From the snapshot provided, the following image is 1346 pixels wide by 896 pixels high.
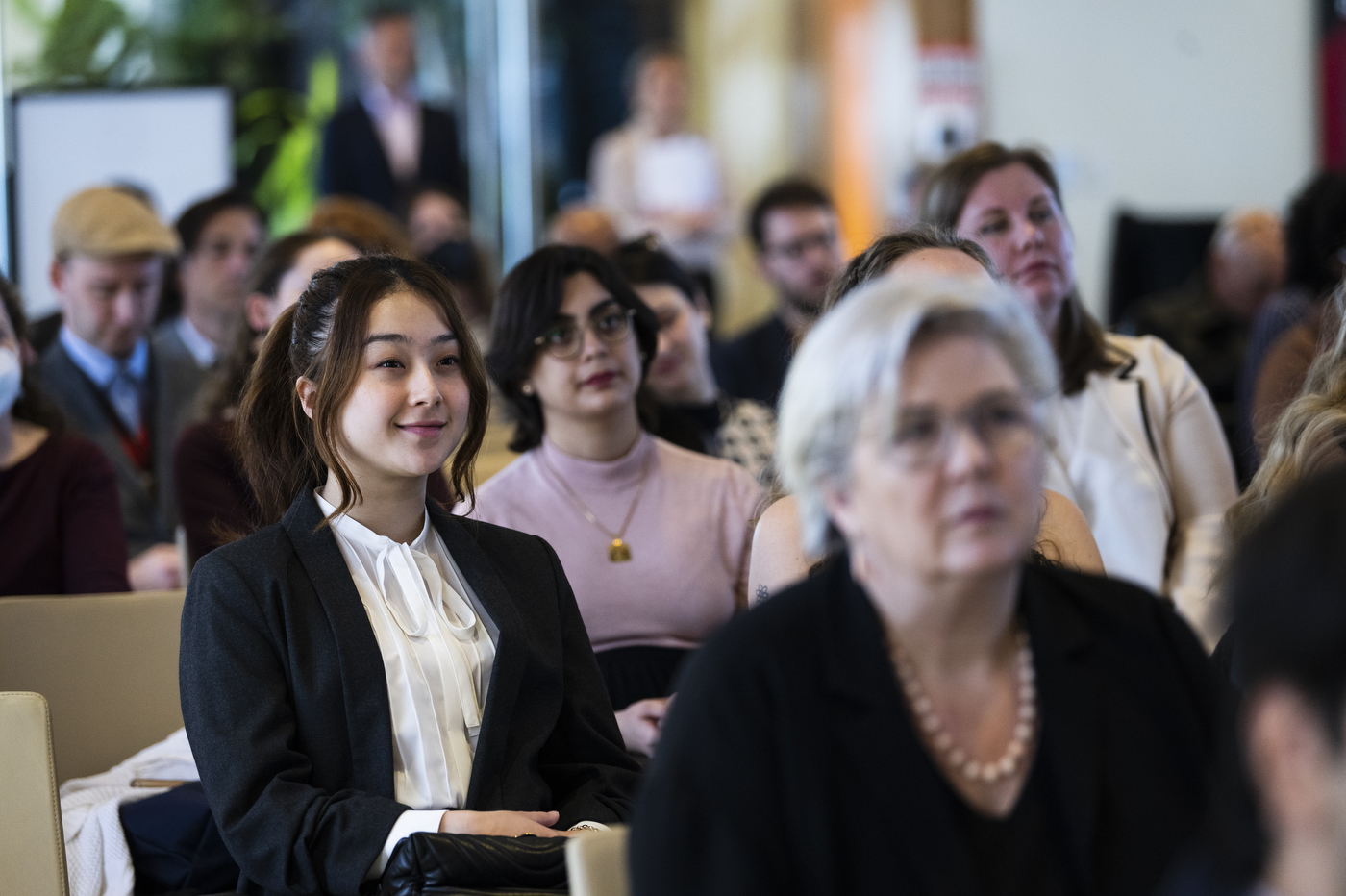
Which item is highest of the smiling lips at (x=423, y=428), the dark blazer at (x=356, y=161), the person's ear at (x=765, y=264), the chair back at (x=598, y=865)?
the dark blazer at (x=356, y=161)

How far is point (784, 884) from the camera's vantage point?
129 centimetres

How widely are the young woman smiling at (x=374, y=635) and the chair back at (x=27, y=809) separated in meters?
0.20

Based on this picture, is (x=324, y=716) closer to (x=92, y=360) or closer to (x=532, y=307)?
(x=532, y=307)

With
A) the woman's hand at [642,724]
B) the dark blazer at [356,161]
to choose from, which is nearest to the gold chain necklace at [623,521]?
the woman's hand at [642,724]

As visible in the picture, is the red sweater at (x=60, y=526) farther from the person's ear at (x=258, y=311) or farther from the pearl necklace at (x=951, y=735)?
the pearl necklace at (x=951, y=735)

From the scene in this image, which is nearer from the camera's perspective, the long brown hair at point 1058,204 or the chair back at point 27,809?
the chair back at point 27,809

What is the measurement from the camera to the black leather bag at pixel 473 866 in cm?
181

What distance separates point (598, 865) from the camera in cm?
150

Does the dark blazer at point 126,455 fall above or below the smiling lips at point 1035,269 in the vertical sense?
below

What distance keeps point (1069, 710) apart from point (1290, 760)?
404mm

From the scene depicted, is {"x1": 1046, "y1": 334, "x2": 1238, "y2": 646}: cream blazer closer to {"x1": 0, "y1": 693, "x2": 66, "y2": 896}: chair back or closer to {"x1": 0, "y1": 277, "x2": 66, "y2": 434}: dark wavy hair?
{"x1": 0, "y1": 693, "x2": 66, "y2": 896}: chair back

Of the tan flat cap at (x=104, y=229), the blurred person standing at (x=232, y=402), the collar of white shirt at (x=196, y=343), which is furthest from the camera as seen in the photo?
the collar of white shirt at (x=196, y=343)

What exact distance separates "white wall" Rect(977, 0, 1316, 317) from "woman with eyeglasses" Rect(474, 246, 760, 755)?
5.52 m

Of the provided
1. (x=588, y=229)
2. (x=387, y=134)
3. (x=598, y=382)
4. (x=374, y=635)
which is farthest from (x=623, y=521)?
(x=387, y=134)
